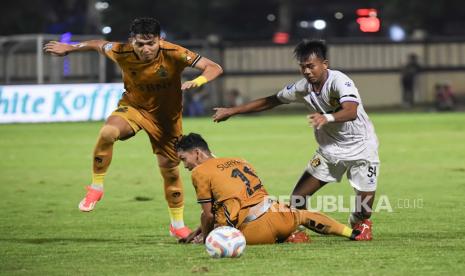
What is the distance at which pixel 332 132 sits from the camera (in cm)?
1088

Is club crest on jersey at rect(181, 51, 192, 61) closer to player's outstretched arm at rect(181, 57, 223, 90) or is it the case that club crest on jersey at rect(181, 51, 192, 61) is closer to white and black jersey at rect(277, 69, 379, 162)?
player's outstretched arm at rect(181, 57, 223, 90)

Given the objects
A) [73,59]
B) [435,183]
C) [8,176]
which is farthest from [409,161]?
[73,59]

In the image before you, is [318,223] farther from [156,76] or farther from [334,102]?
[156,76]

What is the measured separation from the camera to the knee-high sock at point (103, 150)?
34.7 feet

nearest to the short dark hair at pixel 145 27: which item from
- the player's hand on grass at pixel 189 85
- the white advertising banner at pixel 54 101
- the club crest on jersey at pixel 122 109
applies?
the player's hand on grass at pixel 189 85

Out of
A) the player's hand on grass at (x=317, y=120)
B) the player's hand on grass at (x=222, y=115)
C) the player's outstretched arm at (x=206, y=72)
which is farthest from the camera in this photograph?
the player's hand on grass at (x=222, y=115)

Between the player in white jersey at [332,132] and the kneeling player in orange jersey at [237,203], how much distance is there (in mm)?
633

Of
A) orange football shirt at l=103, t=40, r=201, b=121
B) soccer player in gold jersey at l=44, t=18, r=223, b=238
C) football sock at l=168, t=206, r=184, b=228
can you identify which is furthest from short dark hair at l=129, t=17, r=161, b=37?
football sock at l=168, t=206, r=184, b=228

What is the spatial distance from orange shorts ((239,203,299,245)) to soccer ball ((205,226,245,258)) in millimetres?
636

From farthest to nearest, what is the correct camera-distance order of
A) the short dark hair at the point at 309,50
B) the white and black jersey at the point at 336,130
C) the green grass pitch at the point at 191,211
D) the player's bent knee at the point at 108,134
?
the white and black jersey at the point at 336,130, the player's bent knee at the point at 108,134, the short dark hair at the point at 309,50, the green grass pitch at the point at 191,211

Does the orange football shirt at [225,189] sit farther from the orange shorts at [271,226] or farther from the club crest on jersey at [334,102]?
the club crest on jersey at [334,102]

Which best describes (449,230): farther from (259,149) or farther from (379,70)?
(379,70)

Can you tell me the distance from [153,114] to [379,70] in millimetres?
30935
